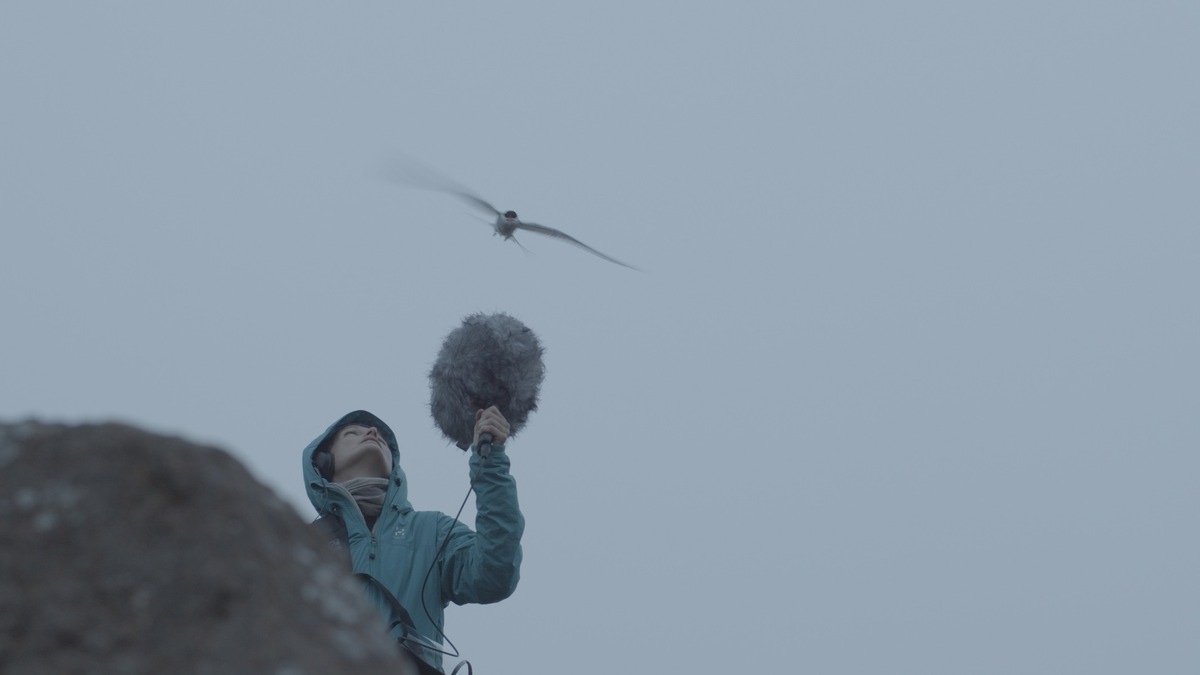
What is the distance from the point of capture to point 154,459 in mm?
1775

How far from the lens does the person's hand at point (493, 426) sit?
202 inches

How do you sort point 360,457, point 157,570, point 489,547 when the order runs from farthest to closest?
point 360,457 → point 489,547 → point 157,570

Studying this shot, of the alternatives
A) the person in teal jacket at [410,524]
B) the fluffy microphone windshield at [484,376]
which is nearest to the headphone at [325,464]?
the person in teal jacket at [410,524]

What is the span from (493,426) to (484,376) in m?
0.50

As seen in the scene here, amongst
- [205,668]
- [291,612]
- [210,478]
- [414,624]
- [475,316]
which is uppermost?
[475,316]

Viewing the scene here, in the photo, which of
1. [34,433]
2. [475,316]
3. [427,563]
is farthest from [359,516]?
[34,433]

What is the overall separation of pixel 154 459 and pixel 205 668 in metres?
0.32

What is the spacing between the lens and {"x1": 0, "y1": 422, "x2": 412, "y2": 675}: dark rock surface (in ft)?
5.24

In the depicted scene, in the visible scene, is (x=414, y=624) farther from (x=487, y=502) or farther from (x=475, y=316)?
(x=475, y=316)

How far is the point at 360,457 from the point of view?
5.47 metres

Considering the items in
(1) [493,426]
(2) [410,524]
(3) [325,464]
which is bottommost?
(2) [410,524]

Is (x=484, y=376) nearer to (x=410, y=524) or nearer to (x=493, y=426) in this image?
(x=493, y=426)

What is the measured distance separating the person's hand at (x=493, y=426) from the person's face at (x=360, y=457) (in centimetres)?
51

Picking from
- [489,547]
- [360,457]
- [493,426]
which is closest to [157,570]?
[489,547]
